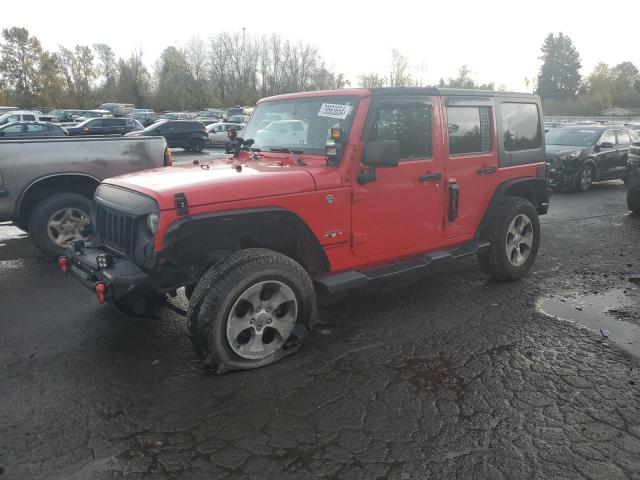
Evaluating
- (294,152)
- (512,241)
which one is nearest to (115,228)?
(294,152)

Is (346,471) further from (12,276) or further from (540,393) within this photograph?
(12,276)

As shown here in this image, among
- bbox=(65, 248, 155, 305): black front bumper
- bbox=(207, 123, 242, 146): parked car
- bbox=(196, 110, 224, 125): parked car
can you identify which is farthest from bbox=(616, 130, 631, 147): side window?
bbox=(196, 110, 224, 125): parked car

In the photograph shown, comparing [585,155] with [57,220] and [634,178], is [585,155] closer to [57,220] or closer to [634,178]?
[634,178]

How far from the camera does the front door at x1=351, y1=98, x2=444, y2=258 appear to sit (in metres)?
4.23

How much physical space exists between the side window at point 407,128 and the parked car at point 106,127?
22.2 metres

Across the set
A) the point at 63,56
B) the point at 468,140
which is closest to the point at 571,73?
the point at 63,56

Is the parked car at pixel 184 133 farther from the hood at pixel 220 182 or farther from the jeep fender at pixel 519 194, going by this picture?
the hood at pixel 220 182

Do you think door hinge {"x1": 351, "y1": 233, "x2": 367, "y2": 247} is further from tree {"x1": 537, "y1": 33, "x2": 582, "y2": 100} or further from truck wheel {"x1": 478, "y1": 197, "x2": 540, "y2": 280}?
tree {"x1": 537, "y1": 33, "x2": 582, "y2": 100}

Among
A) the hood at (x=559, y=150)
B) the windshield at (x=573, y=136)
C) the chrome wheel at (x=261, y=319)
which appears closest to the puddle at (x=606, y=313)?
the chrome wheel at (x=261, y=319)

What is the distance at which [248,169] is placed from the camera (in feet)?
13.4

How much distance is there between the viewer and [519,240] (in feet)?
18.6

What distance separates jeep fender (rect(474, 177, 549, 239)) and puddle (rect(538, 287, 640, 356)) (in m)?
1.01

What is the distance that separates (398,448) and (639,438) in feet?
4.76

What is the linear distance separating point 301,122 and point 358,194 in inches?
38.8
